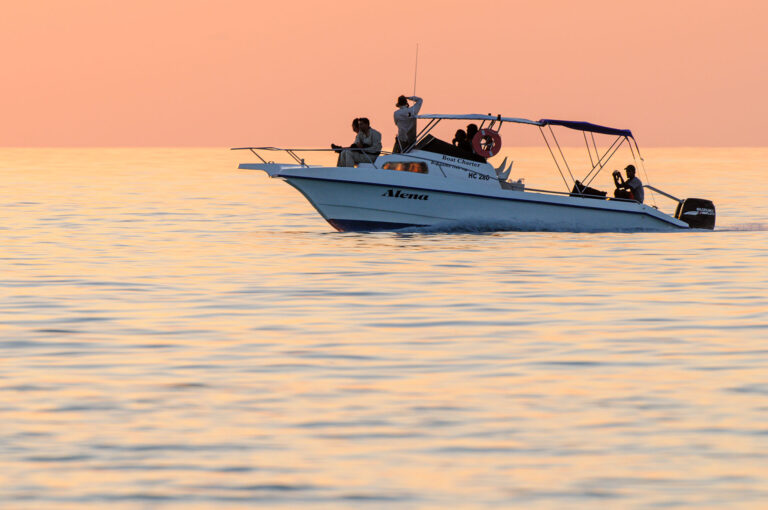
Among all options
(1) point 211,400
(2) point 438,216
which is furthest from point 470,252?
(1) point 211,400

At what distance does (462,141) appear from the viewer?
2911 centimetres

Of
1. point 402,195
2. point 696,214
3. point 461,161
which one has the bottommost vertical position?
point 696,214

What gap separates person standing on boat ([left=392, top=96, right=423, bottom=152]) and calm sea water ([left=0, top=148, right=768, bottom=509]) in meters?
5.24

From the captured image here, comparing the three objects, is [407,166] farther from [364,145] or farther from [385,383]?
[385,383]

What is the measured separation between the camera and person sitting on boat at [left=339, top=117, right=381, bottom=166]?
2903 centimetres

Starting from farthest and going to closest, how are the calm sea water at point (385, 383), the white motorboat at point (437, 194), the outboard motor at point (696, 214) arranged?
the outboard motor at point (696, 214)
the white motorboat at point (437, 194)
the calm sea water at point (385, 383)

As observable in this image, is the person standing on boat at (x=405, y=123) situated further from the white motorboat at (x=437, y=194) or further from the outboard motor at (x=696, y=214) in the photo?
the outboard motor at (x=696, y=214)

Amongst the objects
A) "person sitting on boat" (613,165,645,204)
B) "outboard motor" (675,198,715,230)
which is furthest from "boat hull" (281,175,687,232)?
"outboard motor" (675,198,715,230)

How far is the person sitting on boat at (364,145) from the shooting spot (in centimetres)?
Result: 2903

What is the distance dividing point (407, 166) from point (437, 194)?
2.81 feet

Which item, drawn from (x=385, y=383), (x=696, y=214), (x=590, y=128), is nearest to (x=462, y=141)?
(x=590, y=128)

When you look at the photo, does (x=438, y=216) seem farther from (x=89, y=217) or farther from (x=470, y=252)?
(x=89, y=217)

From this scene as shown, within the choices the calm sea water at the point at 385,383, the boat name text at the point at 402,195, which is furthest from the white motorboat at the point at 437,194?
the calm sea water at the point at 385,383

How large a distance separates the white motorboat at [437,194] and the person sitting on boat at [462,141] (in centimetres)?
22
